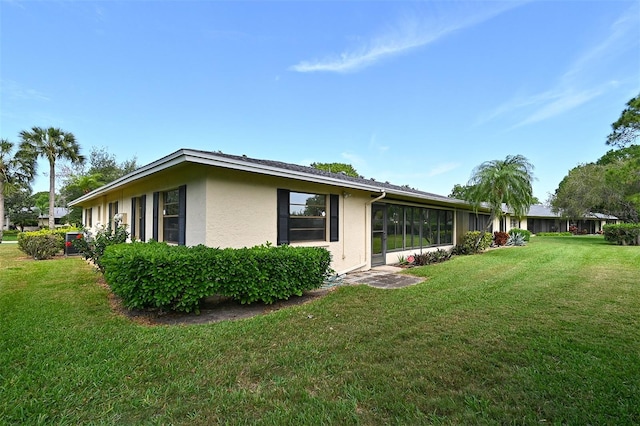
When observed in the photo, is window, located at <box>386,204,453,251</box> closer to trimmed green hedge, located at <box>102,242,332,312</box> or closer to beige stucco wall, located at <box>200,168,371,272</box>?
beige stucco wall, located at <box>200,168,371,272</box>

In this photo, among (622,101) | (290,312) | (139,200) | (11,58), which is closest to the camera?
(290,312)

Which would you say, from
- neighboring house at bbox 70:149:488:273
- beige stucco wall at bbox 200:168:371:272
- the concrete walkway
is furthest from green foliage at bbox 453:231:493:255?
beige stucco wall at bbox 200:168:371:272

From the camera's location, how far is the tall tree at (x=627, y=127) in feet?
34.7

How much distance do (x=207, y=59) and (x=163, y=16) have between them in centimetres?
231

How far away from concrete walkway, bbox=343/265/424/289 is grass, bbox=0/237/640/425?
165 centimetres

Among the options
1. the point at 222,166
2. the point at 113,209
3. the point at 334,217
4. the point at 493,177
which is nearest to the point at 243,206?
the point at 222,166

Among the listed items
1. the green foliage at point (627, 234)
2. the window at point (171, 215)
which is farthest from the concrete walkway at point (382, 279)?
the green foliage at point (627, 234)

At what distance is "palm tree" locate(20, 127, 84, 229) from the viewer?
20500mm

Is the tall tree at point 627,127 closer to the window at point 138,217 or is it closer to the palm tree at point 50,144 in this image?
the window at point 138,217

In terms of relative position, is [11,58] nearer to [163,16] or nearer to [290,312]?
[163,16]

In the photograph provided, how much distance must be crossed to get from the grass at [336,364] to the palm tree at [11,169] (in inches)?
989

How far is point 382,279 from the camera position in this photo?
7.87m

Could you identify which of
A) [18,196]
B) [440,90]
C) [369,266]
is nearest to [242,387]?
[369,266]

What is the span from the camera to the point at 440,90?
502 inches
